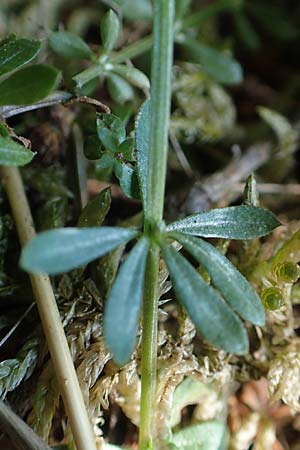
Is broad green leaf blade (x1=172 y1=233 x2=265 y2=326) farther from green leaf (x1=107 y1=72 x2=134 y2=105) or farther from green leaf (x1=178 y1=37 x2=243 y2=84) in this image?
green leaf (x1=178 y1=37 x2=243 y2=84)

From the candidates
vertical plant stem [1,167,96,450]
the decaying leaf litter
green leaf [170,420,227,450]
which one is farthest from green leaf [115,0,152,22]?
green leaf [170,420,227,450]

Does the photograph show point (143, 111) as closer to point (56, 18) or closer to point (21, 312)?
point (21, 312)

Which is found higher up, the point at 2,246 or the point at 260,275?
the point at 2,246

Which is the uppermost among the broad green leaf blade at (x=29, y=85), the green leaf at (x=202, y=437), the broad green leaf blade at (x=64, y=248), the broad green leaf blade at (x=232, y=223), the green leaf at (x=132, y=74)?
the broad green leaf blade at (x=29, y=85)

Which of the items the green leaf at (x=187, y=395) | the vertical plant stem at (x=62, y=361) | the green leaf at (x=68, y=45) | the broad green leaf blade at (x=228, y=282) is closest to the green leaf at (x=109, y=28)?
the green leaf at (x=68, y=45)

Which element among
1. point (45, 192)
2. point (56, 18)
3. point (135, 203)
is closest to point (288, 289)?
point (135, 203)

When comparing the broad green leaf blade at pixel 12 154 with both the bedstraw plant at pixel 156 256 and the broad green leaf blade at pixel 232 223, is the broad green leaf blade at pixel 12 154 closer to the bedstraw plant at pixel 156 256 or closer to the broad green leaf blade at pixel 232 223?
the bedstraw plant at pixel 156 256
